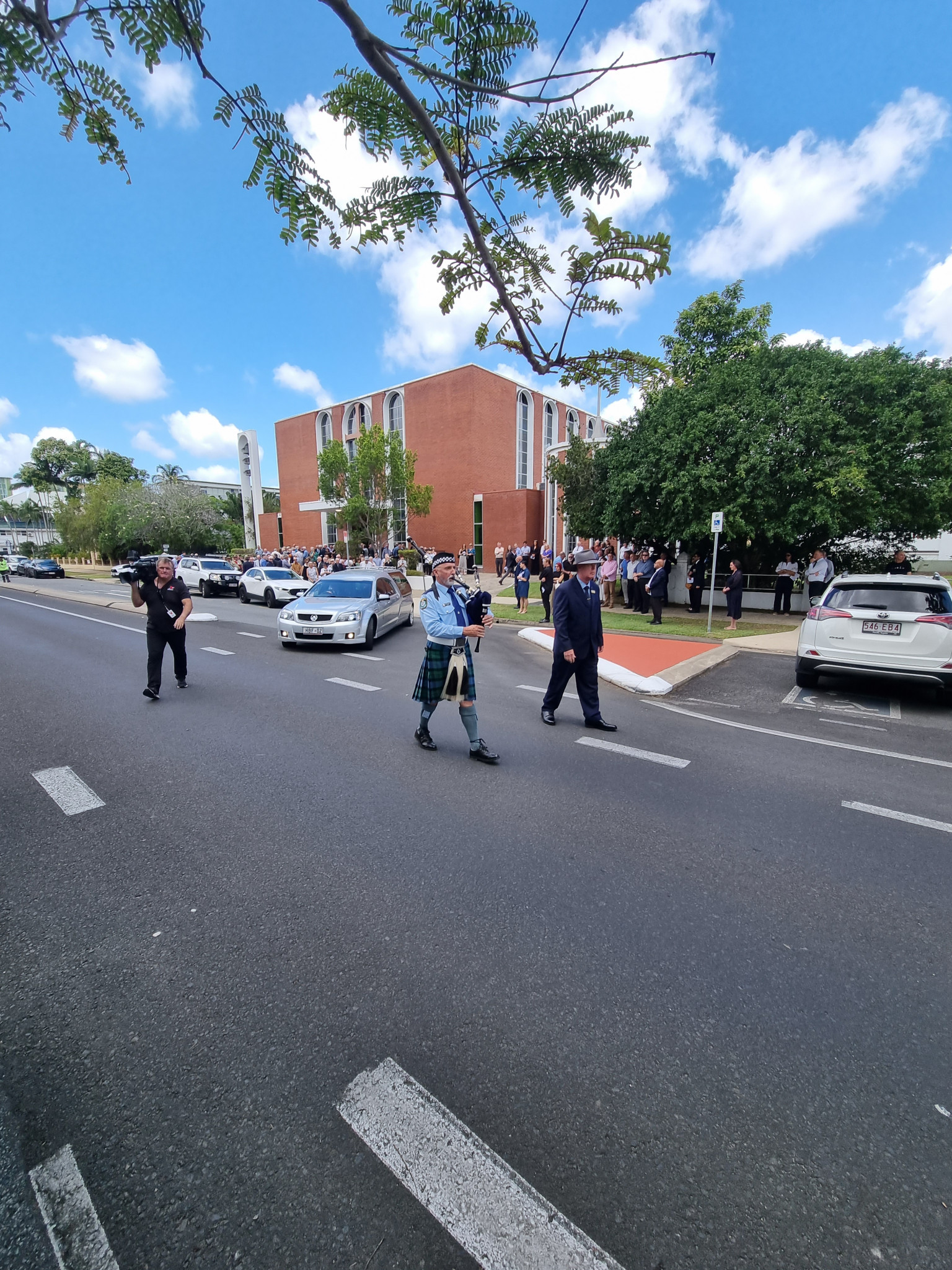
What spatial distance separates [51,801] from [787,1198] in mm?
4911

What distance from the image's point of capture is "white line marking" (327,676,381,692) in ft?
25.1

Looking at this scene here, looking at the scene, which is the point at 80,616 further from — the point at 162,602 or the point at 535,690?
the point at 535,690

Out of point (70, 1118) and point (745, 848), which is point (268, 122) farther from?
point (745, 848)

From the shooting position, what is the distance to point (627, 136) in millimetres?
1799

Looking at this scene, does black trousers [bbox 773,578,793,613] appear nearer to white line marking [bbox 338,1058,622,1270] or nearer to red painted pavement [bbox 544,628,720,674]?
red painted pavement [bbox 544,628,720,674]

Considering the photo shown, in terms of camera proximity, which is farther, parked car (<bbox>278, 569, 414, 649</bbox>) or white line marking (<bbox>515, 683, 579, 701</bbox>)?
parked car (<bbox>278, 569, 414, 649</bbox>)

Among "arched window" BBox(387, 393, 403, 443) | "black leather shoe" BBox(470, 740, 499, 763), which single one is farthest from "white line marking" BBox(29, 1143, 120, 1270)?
"arched window" BBox(387, 393, 403, 443)

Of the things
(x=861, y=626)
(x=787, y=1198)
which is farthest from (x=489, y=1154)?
(x=861, y=626)

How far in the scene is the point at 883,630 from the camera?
23.2 feet

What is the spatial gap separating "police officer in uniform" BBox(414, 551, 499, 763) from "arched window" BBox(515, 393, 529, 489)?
132ft

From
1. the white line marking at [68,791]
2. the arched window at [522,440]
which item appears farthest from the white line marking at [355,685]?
the arched window at [522,440]

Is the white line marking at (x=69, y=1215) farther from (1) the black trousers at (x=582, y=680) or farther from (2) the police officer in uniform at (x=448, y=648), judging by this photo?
(1) the black trousers at (x=582, y=680)

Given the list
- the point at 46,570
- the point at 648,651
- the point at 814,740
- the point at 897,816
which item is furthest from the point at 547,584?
the point at 46,570

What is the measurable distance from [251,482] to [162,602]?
59663 mm
